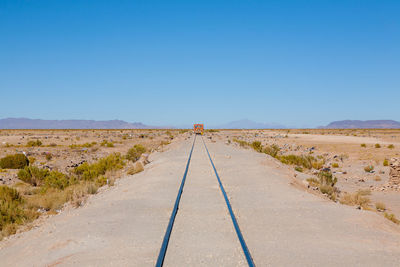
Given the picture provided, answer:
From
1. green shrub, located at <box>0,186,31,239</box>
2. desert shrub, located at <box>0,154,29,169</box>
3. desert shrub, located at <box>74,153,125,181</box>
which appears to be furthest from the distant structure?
desert shrub, located at <box>0,154,29,169</box>

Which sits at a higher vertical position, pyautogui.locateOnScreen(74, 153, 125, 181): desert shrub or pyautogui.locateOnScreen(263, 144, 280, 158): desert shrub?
pyautogui.locateOnScreen(263, 144, 280, 158): desert shrub

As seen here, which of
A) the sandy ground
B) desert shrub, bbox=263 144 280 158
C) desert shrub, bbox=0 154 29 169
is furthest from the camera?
desert shrub, bbox=263 144 280 158

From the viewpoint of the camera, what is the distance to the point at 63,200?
11125 mm

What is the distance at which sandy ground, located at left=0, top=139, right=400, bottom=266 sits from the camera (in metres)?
5.28

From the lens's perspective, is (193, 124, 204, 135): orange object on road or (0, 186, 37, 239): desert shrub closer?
(0, 186, 37, 239): desert shrub

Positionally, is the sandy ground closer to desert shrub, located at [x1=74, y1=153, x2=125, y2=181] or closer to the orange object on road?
desert shrub, located at [x1=74, y1=153, x2=125, y2=181]

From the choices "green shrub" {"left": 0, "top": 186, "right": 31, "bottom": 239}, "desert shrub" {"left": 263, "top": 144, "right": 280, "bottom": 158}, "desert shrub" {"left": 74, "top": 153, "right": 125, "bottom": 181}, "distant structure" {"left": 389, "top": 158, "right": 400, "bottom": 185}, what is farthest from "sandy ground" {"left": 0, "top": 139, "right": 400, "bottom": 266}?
"desert shrub" {"left": 263, "top": 144, "right": 280, "bottom": 158}

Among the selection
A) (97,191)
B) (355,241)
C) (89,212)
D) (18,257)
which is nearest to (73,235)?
(18,257)

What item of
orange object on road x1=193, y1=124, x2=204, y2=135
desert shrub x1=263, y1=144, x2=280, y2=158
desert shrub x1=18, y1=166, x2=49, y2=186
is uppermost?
orange object on road x1=193, y1=124, x2=204, y2=135

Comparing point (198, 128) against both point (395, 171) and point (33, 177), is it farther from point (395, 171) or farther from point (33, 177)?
point (395, 171)

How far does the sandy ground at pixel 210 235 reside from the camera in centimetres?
528

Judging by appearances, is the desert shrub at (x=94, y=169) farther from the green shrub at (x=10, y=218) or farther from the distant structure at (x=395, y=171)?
the distant structure at (x=395, y=171)

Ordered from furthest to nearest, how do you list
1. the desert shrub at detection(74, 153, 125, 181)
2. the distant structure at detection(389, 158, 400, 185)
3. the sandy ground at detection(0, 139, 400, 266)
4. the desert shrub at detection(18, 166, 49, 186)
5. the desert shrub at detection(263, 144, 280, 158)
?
the desert shrub at detection(263, 144, 280, 158) < the desert shrub at detection(74, 153, 125, 181) < the desert shrub at detection(18, 166, 49, 186) < the distant structure at detection(389, 158, 400, 185) < the sandy ground at detection(0, 139, 400, 266)

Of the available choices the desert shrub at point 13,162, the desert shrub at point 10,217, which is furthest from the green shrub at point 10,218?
the desert shrub at point 13,162
